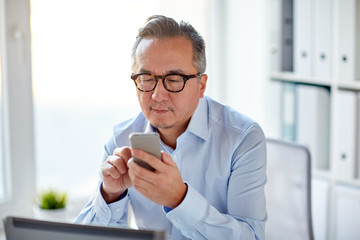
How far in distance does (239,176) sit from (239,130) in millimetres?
157

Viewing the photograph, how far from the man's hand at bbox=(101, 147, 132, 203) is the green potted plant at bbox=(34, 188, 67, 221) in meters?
1.04

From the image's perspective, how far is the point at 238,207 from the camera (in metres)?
1.43

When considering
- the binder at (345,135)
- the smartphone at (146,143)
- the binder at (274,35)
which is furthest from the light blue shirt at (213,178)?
the binder at (274,35)

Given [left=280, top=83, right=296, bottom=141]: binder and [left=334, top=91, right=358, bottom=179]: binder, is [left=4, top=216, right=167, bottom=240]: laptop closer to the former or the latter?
[left=334, top=91, right=358, bottom=179]: binder

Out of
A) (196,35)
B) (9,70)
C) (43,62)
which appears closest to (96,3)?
(43,62)

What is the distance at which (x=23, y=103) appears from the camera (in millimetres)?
2473

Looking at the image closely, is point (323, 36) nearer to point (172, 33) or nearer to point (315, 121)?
point (315, 121)

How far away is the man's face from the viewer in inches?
55.2

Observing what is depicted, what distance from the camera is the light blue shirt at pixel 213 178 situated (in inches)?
52.8

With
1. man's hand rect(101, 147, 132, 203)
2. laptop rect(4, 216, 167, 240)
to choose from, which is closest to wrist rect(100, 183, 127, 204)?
man's hand rect(101, 147, 132, 203)

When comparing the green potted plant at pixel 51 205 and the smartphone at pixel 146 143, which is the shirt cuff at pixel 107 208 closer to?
the smartphone at pixel 146 143

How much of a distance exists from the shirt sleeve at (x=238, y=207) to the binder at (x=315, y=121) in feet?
3.63

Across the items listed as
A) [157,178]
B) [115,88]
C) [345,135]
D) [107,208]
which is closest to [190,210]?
[157,178]

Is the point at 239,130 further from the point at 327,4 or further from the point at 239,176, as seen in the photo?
the point at 327,4
